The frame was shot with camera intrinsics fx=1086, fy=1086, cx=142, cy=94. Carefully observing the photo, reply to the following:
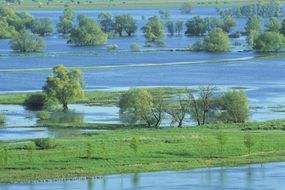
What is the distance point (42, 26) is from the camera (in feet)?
439

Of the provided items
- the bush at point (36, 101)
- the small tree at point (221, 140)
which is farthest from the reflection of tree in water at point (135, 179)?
the bush at point (36, 101)

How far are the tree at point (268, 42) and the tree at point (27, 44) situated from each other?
22186 mm

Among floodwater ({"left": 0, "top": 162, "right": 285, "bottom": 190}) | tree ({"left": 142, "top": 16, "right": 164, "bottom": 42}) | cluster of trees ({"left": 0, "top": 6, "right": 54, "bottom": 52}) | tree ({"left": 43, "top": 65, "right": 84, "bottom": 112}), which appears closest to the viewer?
floodwater ({"left": 0, "top": 162, "right": 285, "bottom": 190})

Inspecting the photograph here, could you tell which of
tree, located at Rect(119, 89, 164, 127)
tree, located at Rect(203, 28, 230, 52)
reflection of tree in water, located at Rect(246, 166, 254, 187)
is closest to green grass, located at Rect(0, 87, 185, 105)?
tree, located at Rect(119, 89, 164, 127)

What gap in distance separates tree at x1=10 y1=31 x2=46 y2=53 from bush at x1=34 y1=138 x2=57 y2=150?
64163mm

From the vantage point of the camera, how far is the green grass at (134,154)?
44125 mm

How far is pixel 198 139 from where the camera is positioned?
50.4 meters

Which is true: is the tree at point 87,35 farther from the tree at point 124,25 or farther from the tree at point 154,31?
the tree at point 124,25

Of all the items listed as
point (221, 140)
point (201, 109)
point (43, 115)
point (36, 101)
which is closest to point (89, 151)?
point (221, 140)

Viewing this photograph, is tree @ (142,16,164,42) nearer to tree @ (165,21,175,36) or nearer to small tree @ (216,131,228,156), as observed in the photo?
tree @ (165,21,175,36)

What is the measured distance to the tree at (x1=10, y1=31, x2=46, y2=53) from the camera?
367ft

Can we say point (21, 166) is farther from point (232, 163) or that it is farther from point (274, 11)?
point (274, 11)

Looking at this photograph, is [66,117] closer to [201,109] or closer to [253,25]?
[201,109]

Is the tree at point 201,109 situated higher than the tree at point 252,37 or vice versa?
the tree at point 201,109
